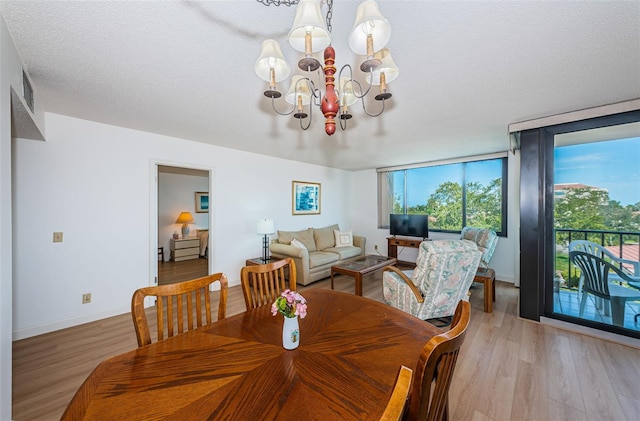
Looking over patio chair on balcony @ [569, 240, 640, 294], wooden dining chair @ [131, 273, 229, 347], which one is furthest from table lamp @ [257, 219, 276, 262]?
patio chair on balcony @ [569, 240, 640, 294]

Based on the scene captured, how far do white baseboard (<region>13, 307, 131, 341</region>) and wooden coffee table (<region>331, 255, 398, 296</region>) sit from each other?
9.43ft

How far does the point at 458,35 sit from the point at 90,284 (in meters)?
4.24

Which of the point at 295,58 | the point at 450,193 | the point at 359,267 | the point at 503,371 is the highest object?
the point at 295,58

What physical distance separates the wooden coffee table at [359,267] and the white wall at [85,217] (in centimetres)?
198

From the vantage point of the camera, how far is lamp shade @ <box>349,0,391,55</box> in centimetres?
98

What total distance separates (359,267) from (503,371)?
2023mm

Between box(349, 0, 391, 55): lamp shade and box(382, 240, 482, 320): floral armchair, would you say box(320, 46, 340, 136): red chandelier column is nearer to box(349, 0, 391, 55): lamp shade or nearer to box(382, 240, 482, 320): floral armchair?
box(349, 0, 391, 55): lamp shade

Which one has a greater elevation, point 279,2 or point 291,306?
point 279,2

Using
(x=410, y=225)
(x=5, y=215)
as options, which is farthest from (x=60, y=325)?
(x=410, y=225)

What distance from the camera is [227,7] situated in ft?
4.14

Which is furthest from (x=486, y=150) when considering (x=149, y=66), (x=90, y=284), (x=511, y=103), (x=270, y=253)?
(x=90, y=284)

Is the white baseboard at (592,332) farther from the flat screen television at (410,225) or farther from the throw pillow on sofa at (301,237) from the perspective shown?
the throw pillow on sofa at (301,237)

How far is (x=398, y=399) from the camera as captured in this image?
483mm

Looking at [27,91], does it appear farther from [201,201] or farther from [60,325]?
[201,201]
